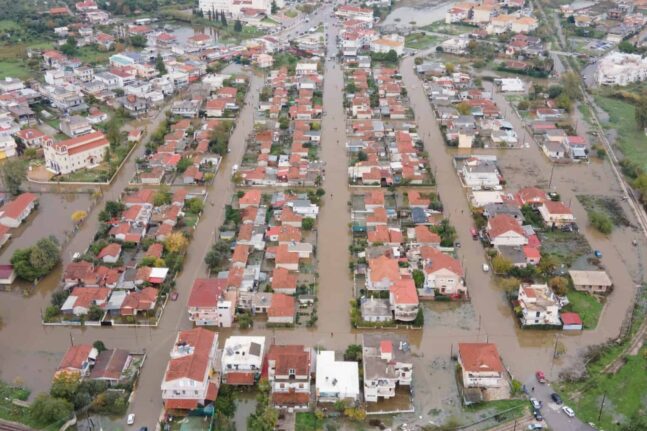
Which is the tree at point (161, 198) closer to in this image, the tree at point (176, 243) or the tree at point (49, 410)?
the tree at point (176, 243)

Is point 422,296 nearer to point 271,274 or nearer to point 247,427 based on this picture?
point 271,274

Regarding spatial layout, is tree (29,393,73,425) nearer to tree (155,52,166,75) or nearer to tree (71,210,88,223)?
tree (71,210,88,223)

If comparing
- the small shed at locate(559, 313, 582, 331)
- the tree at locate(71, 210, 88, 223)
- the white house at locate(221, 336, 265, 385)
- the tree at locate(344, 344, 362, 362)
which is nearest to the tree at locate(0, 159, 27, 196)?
the tree at locate(71, 210, 88, 223)

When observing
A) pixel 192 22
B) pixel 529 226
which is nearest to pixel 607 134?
pixel 529 226

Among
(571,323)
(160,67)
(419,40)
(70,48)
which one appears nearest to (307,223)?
(571,323)

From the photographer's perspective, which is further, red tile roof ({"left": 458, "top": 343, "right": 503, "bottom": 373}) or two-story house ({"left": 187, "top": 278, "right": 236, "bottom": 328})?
two-story house ({"left": 187, "top": 278, "right": 236, "bottom": 328})

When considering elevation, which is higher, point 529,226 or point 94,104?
point 529,226

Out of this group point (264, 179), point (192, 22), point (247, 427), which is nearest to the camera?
point (247, 427)
